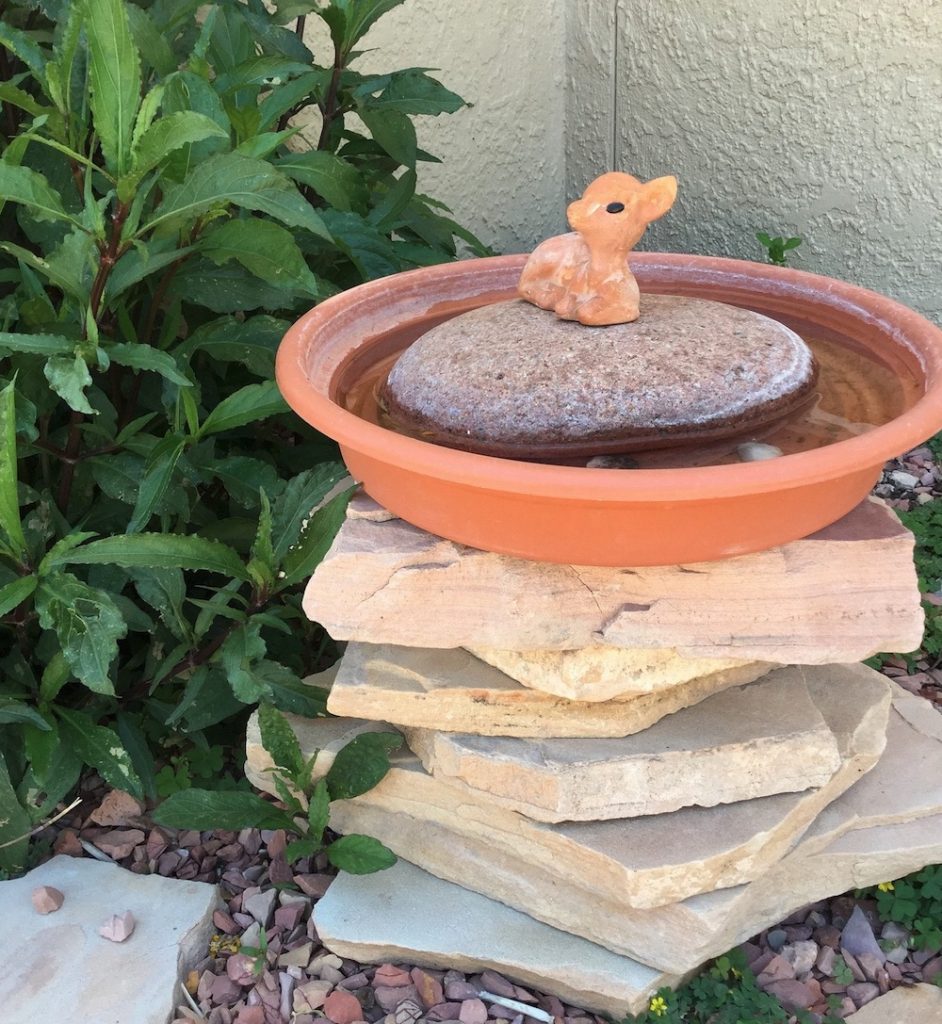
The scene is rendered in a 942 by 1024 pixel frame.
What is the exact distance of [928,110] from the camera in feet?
9.17

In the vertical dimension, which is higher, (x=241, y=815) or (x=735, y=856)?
(x=735, y=856)

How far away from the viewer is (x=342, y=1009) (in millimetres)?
1711

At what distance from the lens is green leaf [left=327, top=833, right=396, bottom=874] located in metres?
1.78

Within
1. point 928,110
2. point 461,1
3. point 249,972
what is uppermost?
point 461,1

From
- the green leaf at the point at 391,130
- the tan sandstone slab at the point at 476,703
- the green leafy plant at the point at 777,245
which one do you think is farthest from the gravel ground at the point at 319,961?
the green leafy plant at the point at 777,245

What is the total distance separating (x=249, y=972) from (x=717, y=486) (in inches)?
45.9

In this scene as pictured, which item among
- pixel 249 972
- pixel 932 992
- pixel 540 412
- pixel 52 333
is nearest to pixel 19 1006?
pixel 249 972

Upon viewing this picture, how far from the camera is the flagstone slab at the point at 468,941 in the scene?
1697mm

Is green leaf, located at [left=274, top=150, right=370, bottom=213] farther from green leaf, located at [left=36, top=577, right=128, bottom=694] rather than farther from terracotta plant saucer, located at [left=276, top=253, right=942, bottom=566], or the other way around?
green leaf, located at [left=36, top=577, right=128, bottom=694]

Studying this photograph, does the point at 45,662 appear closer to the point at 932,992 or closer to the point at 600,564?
the point at 600,564

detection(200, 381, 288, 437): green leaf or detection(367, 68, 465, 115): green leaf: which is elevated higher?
detection(367, 68, 465, 115): green leaf

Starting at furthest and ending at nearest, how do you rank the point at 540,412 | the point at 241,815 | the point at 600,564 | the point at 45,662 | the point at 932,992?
the point at 45,662 < the point at 241,815 < the point at 932,992 < the point at 540,412 < the point at 600,564

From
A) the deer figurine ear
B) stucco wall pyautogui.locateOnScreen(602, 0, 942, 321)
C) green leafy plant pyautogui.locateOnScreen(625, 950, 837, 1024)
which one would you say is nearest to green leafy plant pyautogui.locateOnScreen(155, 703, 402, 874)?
green leafy plant pyautogui.locateOnScreen(625, 950, 837, 1024)

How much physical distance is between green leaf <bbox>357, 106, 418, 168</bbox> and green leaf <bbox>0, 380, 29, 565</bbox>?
41.2 inches
